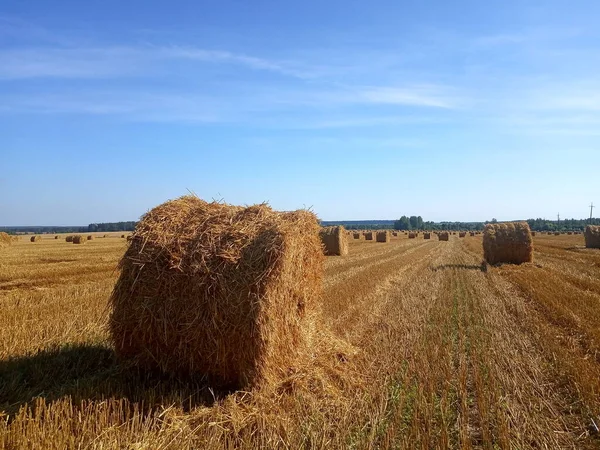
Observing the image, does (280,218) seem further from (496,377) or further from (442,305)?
(442,305)

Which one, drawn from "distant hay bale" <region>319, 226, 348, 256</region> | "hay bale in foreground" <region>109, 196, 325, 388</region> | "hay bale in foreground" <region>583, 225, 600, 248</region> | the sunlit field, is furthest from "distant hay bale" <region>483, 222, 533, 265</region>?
"hay bale in foreground" <region>109, 196, 325, 388</region>

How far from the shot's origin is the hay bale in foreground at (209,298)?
5.68 m

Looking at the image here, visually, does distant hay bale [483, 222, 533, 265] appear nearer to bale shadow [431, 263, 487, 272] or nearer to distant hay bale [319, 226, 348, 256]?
bale shadow [431, 263, 487, 272]

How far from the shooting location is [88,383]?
18.6ft

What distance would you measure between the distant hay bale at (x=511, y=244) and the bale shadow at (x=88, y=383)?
18088mm

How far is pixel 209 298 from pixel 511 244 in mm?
18216

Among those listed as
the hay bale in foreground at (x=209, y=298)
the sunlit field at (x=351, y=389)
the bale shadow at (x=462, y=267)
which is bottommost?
the sunlit field at (x=351, y=389)

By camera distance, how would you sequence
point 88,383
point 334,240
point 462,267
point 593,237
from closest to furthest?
1. point 88,383
2. point 462,267
3. point 334,240
4. point 593,237

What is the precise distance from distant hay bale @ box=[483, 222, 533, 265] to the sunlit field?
10.6 metres

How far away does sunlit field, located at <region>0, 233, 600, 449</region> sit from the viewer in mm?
4543

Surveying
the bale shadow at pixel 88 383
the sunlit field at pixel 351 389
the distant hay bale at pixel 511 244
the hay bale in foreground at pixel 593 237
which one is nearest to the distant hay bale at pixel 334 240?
the distant hay bale at pixel 511 244

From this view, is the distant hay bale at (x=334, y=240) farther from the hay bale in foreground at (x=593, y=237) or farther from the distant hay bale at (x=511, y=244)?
the hay bale in foreground at (x=593, y=237)

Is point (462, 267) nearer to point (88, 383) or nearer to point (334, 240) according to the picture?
point (334, 240)

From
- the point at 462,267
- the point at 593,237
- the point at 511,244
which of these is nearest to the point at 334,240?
the point at 462,267
